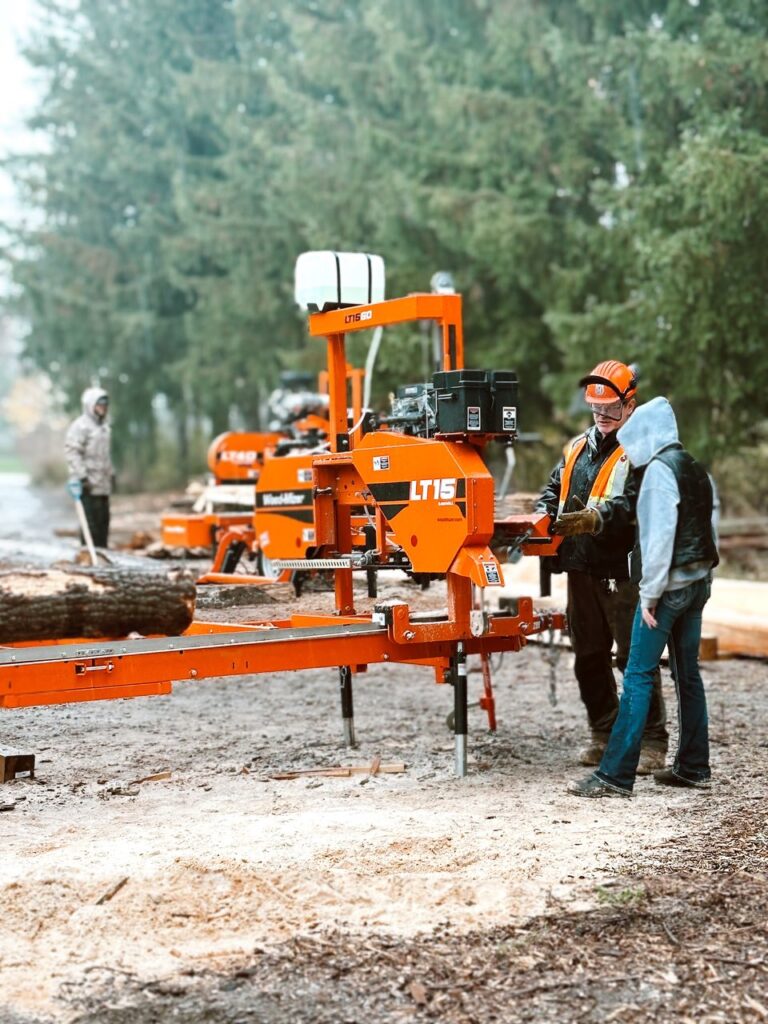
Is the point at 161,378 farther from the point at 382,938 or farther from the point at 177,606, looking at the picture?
the point at 382,938

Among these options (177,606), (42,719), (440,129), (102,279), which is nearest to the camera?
(177,606)

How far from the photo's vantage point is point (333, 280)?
6.76 m

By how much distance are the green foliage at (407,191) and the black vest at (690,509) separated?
25.5 ft

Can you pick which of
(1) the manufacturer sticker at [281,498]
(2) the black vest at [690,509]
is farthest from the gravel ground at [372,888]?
(1) the manufacturer sticker at [281,498]

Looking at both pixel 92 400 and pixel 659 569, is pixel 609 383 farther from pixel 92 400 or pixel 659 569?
pixel 92 400

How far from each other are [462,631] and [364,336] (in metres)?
14.6

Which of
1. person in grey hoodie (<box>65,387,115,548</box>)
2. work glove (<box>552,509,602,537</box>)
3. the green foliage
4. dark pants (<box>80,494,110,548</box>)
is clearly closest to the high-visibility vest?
work glove (<box>552,509,602,537</box>)

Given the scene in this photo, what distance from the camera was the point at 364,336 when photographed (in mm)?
20297

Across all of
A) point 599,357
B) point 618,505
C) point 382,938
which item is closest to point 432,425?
point 618,505

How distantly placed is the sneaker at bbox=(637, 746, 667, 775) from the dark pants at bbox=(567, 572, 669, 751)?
31 millimetres

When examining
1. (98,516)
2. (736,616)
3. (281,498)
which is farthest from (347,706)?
(98,516)

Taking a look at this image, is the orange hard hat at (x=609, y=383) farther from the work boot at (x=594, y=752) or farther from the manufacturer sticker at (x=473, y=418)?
the work boot at (x=594, y=752)

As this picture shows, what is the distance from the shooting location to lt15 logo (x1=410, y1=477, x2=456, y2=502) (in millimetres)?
5914

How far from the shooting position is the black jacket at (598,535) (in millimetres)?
6090
